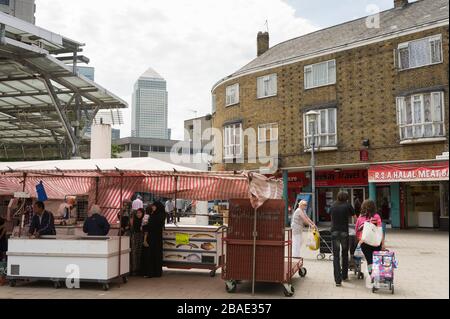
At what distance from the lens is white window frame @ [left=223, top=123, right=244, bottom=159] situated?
104ft

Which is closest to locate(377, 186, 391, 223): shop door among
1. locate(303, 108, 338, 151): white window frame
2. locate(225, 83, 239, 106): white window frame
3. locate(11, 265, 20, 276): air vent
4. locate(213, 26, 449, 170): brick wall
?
locate(213, 26, 449, 170): brick wall

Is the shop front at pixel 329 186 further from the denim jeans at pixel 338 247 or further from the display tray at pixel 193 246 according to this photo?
the denim jeans at pixel 338 247

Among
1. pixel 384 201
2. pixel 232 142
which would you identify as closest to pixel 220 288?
pixel 384 201

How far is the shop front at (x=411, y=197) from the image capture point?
24.8 meters

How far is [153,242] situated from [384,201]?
19.5 metres

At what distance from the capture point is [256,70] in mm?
31016

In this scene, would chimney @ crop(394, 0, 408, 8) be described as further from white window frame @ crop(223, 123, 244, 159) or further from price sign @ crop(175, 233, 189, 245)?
price sign @ crop(175, 233, 189, 245)

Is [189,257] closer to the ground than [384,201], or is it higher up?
closer to the ground

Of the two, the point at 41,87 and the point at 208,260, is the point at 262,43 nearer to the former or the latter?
the point at 41,87

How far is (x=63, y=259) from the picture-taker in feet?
32.0

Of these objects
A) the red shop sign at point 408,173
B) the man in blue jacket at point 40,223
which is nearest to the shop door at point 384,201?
the red shop sign at point 408,173

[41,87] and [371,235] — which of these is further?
[41,87]
